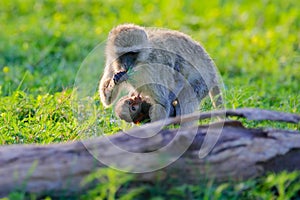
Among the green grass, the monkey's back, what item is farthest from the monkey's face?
the monkey's back

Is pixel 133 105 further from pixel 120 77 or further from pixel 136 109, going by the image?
pixel 120 77

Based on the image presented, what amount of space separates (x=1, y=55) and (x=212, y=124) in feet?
17.1

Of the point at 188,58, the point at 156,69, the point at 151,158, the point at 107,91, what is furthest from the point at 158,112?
the point at 151,158

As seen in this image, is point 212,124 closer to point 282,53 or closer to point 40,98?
point 40,98

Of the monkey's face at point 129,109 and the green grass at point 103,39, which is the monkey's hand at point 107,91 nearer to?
the monkey's face at point 129,109

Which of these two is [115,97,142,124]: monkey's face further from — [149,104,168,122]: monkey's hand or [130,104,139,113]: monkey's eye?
[149,104,168,122]: monkey's hand

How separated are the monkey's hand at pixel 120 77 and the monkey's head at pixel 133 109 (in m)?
0.31

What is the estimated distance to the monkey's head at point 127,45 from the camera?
18.8ft

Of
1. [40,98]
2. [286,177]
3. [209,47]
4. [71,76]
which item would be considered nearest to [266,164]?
[286,177]

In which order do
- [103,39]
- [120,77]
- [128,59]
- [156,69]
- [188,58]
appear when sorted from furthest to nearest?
1. [103,39]
2. [188,58]
3. [156,69]
4. [128,59]
5. [120,77]

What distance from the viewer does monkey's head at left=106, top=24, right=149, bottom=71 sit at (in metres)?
5.73

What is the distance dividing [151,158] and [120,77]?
161 centimetres

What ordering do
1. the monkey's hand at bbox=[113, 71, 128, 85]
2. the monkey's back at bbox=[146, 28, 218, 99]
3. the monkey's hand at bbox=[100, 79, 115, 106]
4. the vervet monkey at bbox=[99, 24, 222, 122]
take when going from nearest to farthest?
1. the monkey's hand at bbox=[113, 71, 128, 85]
2. the vervet monkey at bbox=[99, 24, 222, 122]
3. the monkey's hand at bbox=[100, 79, 115, 106]
4. the monkey's back at bbox=[146, 28, 218, 99]

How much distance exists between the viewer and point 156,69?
5.90 meters
